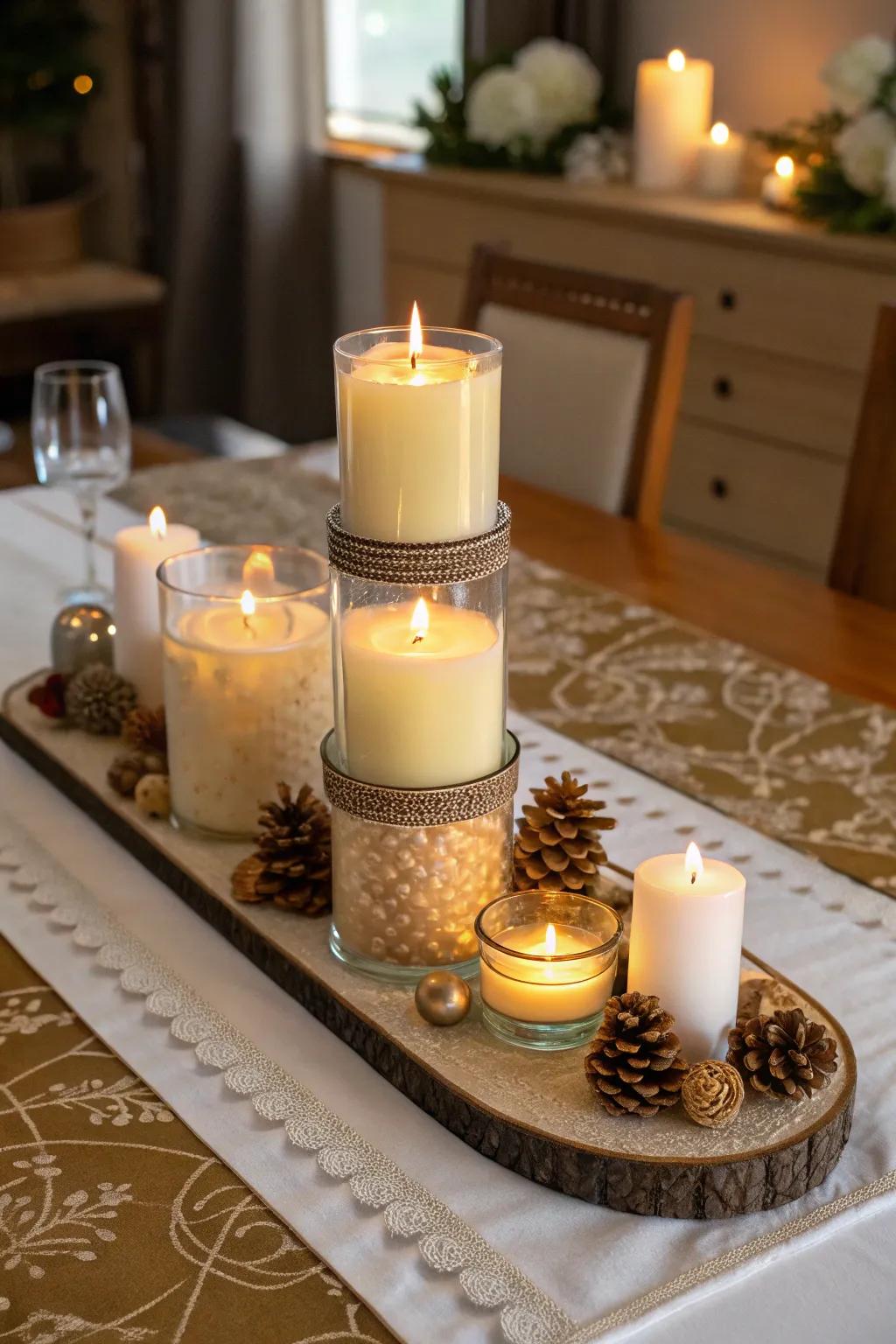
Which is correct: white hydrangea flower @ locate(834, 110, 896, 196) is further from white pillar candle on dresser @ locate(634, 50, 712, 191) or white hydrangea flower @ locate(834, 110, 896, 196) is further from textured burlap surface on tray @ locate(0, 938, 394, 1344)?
textured burlap surface on tray @ locate(0, 938, 394, 1344)

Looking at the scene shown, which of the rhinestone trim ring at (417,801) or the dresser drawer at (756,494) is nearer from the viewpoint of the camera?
the rhinestone trim ring at (417,801)

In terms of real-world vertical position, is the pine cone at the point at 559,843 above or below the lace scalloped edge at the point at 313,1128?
above

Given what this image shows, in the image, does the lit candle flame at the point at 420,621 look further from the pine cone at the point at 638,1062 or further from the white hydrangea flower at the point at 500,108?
the white hydrangea flower at the point at 500,108

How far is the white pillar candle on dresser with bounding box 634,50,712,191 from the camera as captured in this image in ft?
9.55

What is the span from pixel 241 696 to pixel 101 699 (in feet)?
0.71

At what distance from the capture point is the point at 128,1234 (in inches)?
26.1

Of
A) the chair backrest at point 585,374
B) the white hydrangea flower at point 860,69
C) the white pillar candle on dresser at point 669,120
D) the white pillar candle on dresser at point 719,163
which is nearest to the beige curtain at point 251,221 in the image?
the white pillar candle on dresser at point 669,120

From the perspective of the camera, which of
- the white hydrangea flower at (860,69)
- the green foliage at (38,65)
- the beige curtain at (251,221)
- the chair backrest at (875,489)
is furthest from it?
the green foliage at (38,65)

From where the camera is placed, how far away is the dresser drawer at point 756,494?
9.22ft

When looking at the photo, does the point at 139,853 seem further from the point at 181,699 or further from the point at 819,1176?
the point at 819,1176

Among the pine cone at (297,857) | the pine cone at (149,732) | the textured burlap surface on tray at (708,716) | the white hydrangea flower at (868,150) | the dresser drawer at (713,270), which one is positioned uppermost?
the white hydrangea flower at (868,150)

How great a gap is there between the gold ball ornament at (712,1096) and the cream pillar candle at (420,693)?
18 centimetres

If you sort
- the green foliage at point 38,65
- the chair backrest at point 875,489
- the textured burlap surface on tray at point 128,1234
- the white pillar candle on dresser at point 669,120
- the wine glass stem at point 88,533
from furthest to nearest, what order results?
1. the green foliage at point 38,65
2. the white pillar candle on dresser at point 669,120
3. the chair backrest at point 875,489
4. the wine glass stem at point 88,533
5. the textured burlap surface on tray at point 128,1234

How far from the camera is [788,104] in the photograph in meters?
3.12
